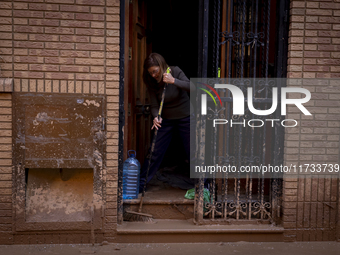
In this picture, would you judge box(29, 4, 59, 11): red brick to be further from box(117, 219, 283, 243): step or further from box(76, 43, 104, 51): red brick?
box(117, 219, 283, 243): step

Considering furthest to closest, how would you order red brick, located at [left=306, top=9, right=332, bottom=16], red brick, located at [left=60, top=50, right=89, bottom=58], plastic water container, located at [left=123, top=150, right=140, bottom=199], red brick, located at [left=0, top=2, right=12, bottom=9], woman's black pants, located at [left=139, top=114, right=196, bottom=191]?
woman's black pants, located at [left=139, top=114, right=196, bottom=191], plastic water container, located at [left=123, top=150, right=140, bottom=199], red brick, located at [left=306, top=9, right=332, bottom=16], red brick, located at [left=60, top=50, right=89, bottom=58], red brick, located at [left=0, top=2, right=12, bottom=9]

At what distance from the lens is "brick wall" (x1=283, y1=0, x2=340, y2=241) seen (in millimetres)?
3818

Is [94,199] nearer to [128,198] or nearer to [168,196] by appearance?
[128,198]

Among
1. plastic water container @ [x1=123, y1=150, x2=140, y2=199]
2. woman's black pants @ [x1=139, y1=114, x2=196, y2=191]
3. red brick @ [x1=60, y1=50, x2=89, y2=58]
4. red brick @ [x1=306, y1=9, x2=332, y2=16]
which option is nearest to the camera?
red brick @ [x1=60, y1=50, x2=89, y2=58]

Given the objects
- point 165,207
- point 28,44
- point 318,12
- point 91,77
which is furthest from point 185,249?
point 318,12

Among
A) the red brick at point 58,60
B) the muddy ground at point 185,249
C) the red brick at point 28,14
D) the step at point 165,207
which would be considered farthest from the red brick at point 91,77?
the muddy ground at point 185,249

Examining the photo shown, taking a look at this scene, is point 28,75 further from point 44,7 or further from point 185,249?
point 185,249

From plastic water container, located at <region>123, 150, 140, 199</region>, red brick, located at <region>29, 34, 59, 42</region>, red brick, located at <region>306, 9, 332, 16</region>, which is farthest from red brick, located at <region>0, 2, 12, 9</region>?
red brick, located at <region>306, 9, 332, 16</region>

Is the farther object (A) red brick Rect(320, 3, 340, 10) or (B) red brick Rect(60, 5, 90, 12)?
(A) red brick Rect(320, 3, 340, 10)

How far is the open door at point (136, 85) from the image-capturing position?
15.4 feet

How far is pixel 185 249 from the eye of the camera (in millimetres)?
3777

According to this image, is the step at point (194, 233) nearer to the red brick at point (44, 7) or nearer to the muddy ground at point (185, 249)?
the muddy ground at point (185, 249)

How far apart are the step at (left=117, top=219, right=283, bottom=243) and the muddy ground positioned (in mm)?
64

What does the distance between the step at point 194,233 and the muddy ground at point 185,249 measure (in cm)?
6
